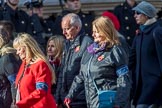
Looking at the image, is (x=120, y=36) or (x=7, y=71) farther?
(x=120, y=36)

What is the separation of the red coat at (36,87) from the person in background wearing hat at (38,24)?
3.98m

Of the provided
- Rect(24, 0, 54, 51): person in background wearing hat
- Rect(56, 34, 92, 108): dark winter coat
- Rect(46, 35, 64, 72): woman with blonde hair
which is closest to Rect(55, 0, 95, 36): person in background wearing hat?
Rect(24, 0, 54, 51): person in background wearing hat

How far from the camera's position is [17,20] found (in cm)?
1113

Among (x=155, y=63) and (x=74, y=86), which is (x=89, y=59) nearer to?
(x=74, y=86)

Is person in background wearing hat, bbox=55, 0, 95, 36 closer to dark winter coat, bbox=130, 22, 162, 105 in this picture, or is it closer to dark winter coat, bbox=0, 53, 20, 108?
dark winter coat, bbox=130, 22, 162, 105

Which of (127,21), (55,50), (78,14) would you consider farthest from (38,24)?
(55,50)

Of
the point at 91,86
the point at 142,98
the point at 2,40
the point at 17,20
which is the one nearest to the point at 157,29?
the point at 142,98

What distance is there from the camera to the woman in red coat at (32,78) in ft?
22.9

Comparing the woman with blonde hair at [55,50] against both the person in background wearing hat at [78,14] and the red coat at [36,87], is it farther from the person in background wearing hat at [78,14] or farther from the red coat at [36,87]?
the person in background wearing hat at [78,14]

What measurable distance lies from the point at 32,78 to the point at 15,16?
4179 mm

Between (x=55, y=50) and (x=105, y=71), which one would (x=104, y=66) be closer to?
(x=105, y=71)

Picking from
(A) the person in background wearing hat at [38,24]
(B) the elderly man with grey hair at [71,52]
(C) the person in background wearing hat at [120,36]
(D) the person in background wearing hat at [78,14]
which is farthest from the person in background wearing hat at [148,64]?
(A) the person in background wearing hat at [38,24]

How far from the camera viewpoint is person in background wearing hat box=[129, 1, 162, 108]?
7.70m

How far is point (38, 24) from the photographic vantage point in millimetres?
11391
